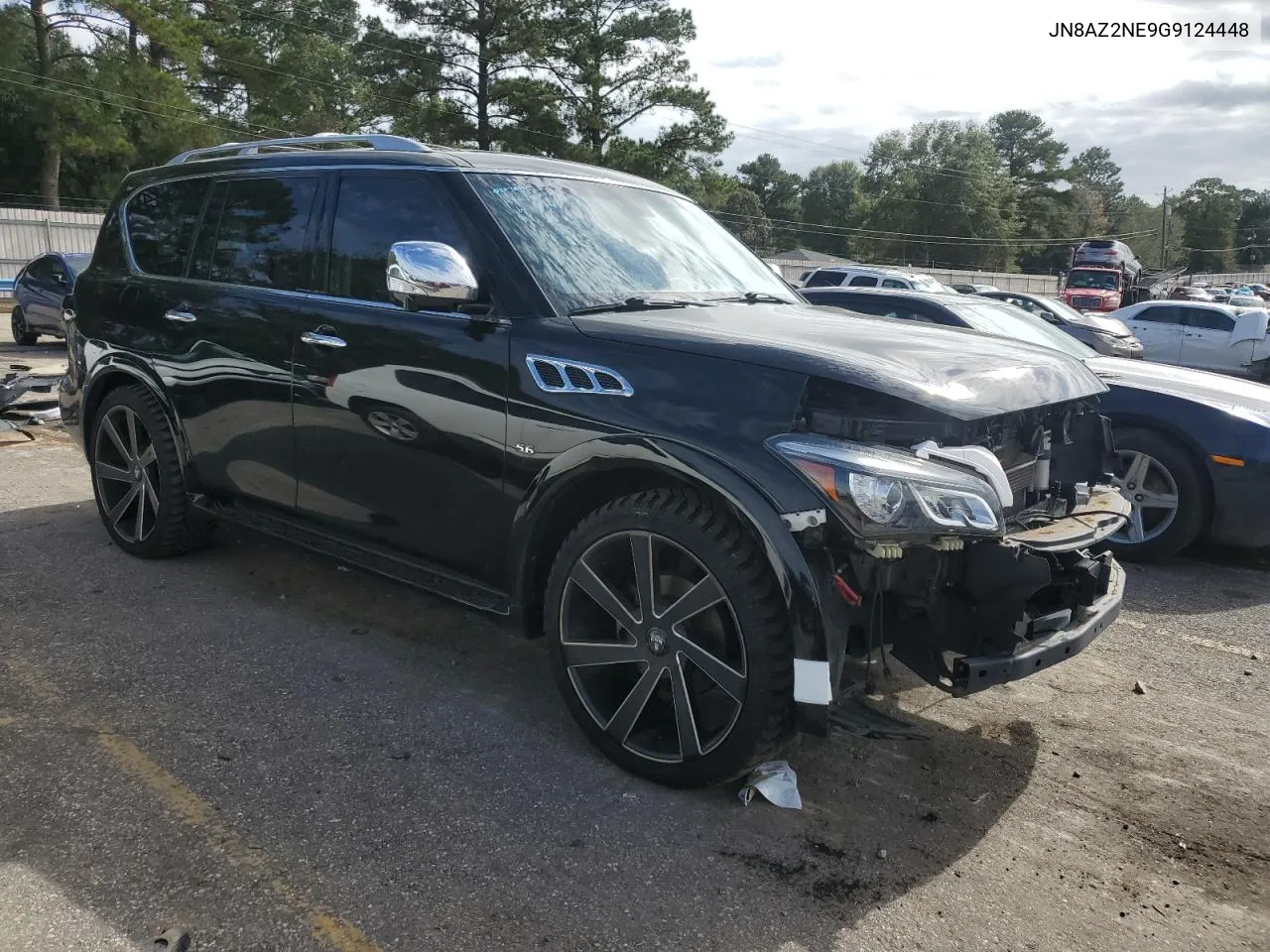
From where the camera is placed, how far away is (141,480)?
16.9 ft

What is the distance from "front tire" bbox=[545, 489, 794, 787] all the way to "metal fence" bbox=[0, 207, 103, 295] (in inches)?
1242

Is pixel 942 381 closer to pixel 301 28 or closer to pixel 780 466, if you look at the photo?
pixel 780 466

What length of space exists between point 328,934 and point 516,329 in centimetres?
189

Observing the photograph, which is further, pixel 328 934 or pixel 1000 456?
pixel 1000 456

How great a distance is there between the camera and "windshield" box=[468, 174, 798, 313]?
359cm

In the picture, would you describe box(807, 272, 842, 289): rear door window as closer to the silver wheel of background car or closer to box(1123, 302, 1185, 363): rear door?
box(1123, 302, 1185, 363): rear door

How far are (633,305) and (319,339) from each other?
1.30 meters

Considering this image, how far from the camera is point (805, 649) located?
2795mm

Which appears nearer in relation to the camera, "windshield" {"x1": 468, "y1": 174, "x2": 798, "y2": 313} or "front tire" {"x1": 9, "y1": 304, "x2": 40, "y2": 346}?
"windshield" {"x1": 468, "y1": 174, "x2": 798, "y2": 313}

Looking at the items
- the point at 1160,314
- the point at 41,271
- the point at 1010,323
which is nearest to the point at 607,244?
the point at 1010,323

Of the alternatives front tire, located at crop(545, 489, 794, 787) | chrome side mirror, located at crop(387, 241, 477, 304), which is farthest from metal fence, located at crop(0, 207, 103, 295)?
front tire, located at crop(545, 489, 794, 787)

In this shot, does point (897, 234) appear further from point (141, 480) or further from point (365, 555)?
point (365, 555)

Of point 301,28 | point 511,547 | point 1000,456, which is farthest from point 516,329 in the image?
point 301,28

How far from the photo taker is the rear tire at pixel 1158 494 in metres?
5.86
